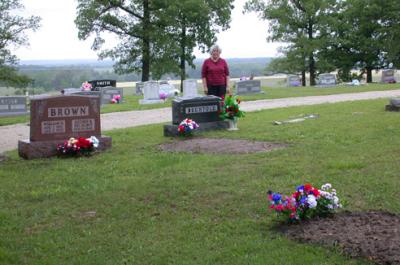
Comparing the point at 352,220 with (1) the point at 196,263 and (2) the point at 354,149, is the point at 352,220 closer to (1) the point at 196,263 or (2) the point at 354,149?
(1) the point at 196,263

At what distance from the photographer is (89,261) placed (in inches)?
181

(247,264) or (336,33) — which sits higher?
(336,33)

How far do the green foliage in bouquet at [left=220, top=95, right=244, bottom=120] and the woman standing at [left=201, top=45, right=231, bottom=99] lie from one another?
1.57 ft

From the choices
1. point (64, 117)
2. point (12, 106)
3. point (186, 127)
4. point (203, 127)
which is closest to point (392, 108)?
point (203, 127)

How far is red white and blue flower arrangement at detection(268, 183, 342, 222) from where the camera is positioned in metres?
5.15

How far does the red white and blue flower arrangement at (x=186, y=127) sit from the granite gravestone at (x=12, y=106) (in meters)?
12.2

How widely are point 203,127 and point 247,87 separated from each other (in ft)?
56.3

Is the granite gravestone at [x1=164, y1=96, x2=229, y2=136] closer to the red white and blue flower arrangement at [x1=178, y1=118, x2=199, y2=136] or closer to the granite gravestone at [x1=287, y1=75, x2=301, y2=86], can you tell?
the red white and blue flower arrangement at [x1=178, y1=118, x2=199, y2=136]

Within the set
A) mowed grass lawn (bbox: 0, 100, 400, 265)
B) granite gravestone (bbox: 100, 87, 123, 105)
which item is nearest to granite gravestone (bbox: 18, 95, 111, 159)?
mowed grass lawn (bbox: 0, 100, 400, 265)

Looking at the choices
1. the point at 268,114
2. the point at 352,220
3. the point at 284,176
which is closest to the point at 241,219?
the point at 352,220

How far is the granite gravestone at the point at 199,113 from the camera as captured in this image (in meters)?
12.2

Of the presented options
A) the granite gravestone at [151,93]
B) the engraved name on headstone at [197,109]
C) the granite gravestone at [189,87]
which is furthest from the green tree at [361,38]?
the engraved name on headstone at [197,109]

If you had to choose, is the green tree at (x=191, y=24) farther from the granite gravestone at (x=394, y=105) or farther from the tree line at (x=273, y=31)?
the granite gravestone at (x=394, y=105)

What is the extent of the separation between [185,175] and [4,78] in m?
24.9
